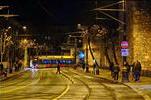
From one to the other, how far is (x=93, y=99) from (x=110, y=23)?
6489cm

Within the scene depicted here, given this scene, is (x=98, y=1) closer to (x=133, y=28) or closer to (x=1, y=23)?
(x=1, y=23)

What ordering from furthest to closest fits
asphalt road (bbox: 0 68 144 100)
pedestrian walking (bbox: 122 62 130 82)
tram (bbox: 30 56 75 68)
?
1. tram (bbox: 30 56 75 68)
2. pedestrian walking (bbox: 122 62 130 82)
3. asphalt road (bbox: 0 68 144 100)

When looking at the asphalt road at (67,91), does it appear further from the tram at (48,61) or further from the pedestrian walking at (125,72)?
the tram at (48,61)

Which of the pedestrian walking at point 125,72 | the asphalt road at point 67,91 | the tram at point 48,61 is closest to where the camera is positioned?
the asphalt road at point 67,91

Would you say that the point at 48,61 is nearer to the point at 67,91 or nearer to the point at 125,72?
the point at 125,72

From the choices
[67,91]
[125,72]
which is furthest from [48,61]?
[67,91]

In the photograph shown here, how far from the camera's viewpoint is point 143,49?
62.5m

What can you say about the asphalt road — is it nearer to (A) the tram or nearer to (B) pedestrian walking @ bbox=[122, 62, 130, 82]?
(B) pedestrian walking @ bbox=[122, 62, 130, 82]

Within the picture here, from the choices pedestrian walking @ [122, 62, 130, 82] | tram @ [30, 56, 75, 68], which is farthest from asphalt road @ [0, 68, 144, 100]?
tram @ [30, 56, 75, 68]

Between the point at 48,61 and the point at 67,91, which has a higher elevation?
the point at 48,61

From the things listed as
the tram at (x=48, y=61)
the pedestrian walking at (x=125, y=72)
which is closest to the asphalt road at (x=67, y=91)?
the pedestrian walking at (x=125, y=72)

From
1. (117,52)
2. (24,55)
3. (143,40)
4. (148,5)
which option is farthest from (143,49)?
(24,55)

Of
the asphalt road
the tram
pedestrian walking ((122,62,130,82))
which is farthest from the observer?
the tram

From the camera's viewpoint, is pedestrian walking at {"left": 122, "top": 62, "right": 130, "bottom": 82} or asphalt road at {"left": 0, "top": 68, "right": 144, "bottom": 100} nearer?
asphalt road at {"left": 0, "top": 68, "right": 144, "bottom": 100}
